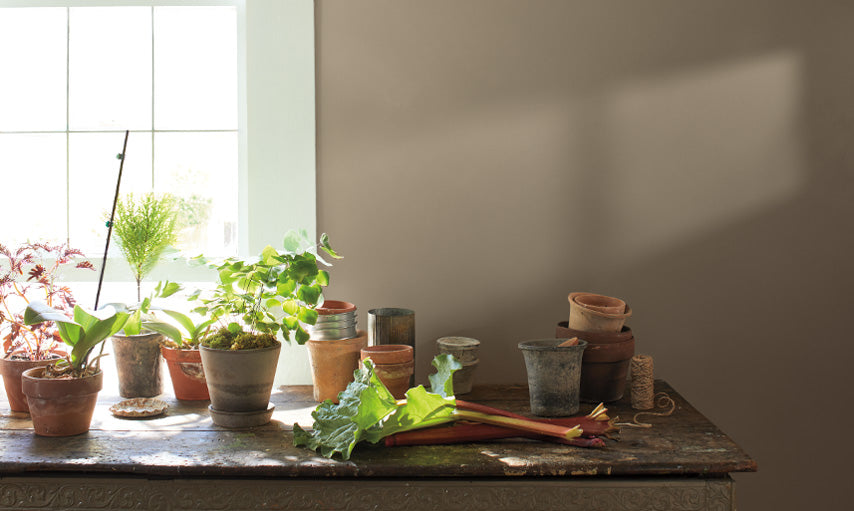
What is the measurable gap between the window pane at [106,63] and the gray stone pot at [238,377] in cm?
112

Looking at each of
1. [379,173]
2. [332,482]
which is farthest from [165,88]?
[332,482]

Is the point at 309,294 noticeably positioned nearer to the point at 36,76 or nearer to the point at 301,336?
the point at 301,336

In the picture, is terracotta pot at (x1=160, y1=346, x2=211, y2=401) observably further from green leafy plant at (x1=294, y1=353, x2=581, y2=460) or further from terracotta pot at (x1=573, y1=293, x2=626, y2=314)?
terracotta pot at (x1=573, y1=293, x2=626, y2=314)

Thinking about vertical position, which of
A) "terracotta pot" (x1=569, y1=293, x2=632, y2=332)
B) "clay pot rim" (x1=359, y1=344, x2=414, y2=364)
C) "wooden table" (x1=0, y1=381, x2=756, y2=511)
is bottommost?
"wooden table" (x1=0, y1=381, x2=756, y2=511)

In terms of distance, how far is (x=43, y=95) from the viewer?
8.19 feet

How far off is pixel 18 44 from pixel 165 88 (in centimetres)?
58

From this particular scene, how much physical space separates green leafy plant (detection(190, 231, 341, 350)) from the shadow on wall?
1.32 feet

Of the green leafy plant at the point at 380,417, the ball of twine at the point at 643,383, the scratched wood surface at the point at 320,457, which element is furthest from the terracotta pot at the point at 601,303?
the green leafy plant at the point at 380,417

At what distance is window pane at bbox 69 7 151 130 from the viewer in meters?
2.48

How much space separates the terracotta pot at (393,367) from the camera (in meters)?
1.95

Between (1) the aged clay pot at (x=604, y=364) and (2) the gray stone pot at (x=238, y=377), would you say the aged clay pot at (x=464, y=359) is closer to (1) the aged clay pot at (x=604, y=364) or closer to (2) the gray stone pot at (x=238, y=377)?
(1) the aged clay pot at (x=604, y=364)

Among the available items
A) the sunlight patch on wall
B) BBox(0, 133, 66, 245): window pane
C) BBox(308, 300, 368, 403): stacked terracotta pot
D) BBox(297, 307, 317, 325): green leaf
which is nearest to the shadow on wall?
the sunlight patch on wall

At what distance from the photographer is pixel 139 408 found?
194cm

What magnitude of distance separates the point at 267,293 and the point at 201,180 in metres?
0.76
